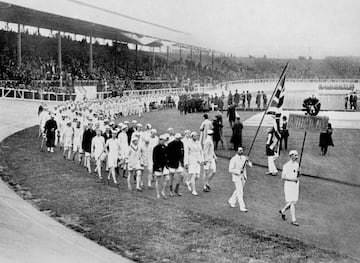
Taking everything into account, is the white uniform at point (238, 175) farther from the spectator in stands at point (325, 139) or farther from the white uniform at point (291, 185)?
the spectator in stands at point (325, 139)

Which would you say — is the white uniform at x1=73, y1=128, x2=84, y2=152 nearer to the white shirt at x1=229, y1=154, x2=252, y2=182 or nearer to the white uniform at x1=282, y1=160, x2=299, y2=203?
the white shirt at x1=229, y1=154, x2=252, y2=182

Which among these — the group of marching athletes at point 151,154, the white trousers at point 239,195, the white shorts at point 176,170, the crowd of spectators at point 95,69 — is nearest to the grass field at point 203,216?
the white trousers at point 239,195

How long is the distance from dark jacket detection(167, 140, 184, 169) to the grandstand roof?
19150mm

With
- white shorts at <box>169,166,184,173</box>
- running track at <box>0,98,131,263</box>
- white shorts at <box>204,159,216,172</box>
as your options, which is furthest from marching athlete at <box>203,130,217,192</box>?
running track at <box>0,98,131,263</box>

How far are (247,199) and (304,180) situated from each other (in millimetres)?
3057

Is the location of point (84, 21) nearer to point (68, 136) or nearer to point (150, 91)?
point (150, 91)

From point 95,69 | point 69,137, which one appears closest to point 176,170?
point 69,137

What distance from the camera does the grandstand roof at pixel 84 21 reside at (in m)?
29.9

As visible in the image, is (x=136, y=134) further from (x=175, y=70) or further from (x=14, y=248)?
(x=175, y=70)

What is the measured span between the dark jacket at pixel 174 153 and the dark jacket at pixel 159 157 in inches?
6.0

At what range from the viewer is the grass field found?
808cm

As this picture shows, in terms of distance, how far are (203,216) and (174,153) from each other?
2112 millimetres

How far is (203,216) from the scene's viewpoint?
9836 mm

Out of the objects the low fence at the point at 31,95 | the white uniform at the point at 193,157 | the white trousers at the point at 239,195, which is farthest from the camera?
the low fence at the point at 31,95
